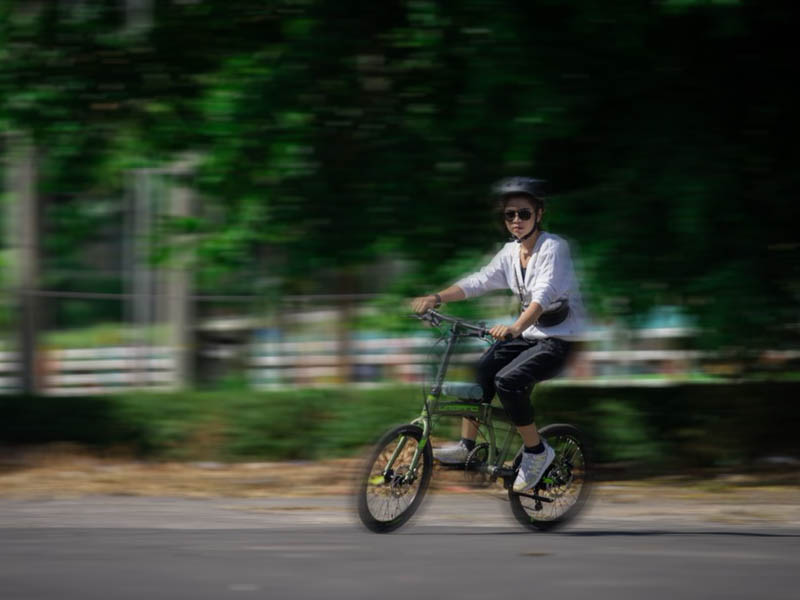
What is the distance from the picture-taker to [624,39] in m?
9.45

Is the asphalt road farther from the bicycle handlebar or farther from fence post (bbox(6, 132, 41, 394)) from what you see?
fence post (bbox(6, 132, 41, 394))

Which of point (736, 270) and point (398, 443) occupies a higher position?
point (736, 270)

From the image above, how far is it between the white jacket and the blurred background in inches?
84.2

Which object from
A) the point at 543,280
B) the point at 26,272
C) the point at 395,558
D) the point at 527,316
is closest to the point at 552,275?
the point at 543,280

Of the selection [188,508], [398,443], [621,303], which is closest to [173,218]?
[188,508]

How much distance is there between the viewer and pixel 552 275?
7.36 metres

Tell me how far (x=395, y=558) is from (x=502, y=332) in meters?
1.39

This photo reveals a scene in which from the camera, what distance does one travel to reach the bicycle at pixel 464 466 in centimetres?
727

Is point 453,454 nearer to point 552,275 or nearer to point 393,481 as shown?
point 393,481

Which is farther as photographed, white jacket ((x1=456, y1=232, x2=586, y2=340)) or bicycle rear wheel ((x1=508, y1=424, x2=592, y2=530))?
bicycle rear wheel ((x1=508, y1=424, x2=592, y2=530))

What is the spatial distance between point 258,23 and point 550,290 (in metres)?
4.01

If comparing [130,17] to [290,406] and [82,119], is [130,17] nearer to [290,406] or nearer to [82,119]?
[82,119]

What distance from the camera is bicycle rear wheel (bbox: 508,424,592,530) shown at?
7.80 metres

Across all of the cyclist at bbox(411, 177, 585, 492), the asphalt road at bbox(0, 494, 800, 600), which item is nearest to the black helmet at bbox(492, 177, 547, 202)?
the cyclist at bbox(411, 177, 585, 492)
